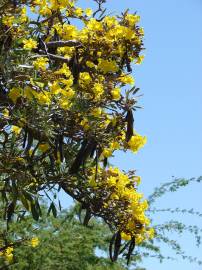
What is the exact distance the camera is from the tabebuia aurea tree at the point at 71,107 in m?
4.95

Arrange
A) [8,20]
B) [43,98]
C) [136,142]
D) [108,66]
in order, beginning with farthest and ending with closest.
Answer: [136,142] → [108,66] → [8,20] → [43,98]

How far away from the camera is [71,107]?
16.7 ft

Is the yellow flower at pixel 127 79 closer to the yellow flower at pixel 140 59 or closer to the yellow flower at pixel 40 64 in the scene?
the yellow flower at pixel 140 59

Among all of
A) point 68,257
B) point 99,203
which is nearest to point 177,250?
point 68,257

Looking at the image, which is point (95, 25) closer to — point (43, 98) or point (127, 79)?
point (127, 79)

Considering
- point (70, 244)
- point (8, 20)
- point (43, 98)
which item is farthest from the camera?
point (70, 244)

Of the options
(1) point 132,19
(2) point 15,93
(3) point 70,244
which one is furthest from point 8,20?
(3) point 70,244

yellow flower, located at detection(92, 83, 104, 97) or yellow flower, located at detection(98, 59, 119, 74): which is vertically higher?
yellow flower, located at detection(98, 59, 119, 74)

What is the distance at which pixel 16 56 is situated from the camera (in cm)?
493

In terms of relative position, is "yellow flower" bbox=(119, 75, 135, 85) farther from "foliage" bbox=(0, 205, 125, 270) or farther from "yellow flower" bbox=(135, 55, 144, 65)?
"foliage" bbox=(0, 205, 125, 270)

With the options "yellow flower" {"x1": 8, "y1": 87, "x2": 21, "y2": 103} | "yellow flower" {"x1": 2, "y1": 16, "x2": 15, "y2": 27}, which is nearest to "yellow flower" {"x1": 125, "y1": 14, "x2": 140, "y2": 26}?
"yellow flower" {"x1": 2, "y1": 16, "x2": 15, "y2": 27}

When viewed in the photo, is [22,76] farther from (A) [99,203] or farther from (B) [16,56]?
(A) [99,203]

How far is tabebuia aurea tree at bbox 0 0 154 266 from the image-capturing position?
4953 mm

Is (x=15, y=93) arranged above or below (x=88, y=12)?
below
